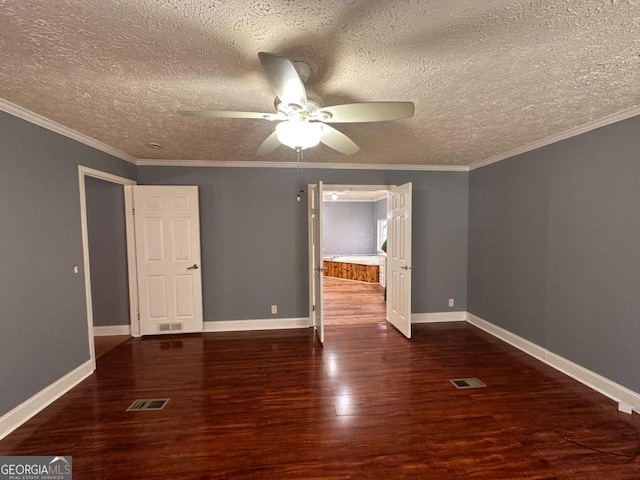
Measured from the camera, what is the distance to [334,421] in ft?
7.18

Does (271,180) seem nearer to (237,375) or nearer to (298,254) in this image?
(298,254)

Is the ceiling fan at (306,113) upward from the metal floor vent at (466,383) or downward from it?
upward

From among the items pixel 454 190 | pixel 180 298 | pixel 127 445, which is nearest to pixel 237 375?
pixel 127 445

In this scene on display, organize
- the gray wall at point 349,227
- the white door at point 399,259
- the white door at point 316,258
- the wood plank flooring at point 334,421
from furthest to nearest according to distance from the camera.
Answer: the gray wall at point 349,227 < the white door at point 399,259 < the white door at point 316,258 < the wood plank flooring at point 334,421

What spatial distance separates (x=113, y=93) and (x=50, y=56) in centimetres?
43

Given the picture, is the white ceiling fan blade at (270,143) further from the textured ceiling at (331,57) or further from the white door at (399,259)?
the white door at (399,259)

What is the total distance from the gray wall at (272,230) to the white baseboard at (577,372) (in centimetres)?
105

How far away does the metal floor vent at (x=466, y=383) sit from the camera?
8.73 ft

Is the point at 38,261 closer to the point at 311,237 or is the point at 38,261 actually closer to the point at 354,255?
the point at 311,237

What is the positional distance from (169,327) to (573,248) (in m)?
4.86

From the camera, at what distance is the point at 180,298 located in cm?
396

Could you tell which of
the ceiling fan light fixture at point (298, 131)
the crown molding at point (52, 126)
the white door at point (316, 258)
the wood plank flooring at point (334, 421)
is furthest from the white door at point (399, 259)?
the crown molding at point (52, 126)

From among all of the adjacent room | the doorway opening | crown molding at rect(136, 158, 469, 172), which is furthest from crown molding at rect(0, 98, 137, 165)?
the doorway opening

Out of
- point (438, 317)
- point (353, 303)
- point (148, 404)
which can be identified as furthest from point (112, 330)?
point (438, 317)
